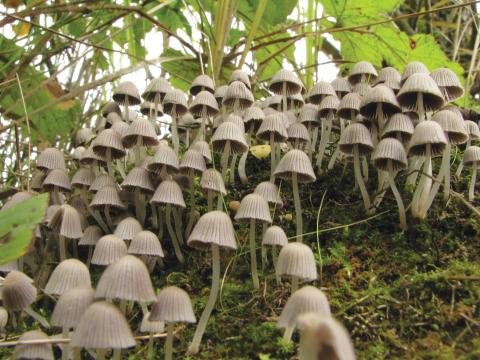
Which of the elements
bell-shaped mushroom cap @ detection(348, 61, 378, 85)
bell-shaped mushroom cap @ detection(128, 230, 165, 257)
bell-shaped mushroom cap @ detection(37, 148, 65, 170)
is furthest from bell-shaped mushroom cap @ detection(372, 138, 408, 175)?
bell-shaped mushroom cap @ detection(37, 148, 65, 170)

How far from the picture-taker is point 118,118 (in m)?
2.88

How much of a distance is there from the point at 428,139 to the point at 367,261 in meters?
0.62

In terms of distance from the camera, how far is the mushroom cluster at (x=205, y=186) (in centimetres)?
160

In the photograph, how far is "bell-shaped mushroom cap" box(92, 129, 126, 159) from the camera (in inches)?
95.0

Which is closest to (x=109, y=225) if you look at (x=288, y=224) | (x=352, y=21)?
(x=288, y=224)

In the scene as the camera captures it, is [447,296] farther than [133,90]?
No

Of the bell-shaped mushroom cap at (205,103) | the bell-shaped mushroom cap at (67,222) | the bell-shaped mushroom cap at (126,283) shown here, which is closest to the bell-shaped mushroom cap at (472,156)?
the bell-shaped mushroom cap at (205,103)

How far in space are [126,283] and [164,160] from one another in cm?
88

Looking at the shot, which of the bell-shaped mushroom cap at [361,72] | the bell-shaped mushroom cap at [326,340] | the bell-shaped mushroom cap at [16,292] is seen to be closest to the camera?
the bell-shaped mushroom cap at [326,340]

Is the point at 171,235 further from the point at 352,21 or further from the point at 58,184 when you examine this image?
the point at 352,21

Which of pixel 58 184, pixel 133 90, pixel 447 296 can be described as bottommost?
pixel 447 296

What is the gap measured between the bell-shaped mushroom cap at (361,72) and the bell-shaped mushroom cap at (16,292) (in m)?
2.08

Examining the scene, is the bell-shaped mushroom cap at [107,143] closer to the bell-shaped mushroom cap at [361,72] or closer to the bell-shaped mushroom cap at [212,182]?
the bell-shaped mushroom cap at [212,182]

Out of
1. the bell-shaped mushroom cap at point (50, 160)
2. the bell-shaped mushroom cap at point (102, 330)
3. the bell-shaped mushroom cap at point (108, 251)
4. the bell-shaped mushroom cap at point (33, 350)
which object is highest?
the bell-shaped mushroom cap at point (50, 160)
